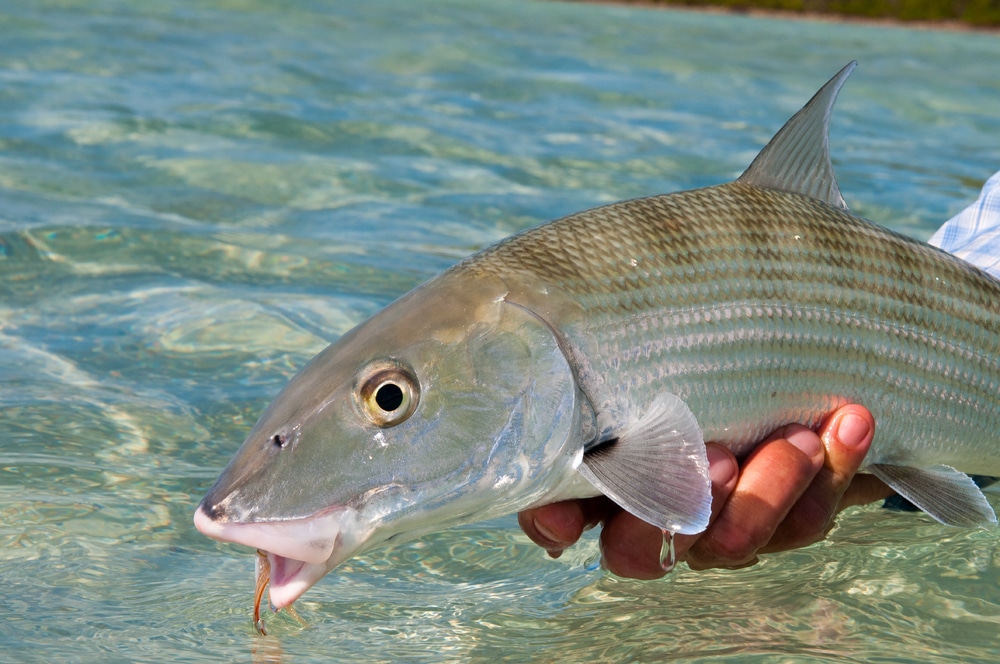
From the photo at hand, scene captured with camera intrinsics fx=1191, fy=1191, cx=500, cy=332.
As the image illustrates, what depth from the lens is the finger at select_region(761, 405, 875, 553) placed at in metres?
2.66

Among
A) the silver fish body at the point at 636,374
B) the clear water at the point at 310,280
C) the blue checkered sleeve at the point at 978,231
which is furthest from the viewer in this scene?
the blue checkered sleeve at the point at 978,231

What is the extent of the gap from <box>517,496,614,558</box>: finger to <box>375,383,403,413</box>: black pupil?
505 mm

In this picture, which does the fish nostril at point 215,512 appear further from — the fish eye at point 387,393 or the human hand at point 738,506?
the human hand at point 738,506

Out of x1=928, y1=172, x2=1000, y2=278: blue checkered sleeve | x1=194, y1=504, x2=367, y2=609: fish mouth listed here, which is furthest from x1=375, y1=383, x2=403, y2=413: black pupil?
x1=928, y1=172, x2=1000, y2=278: blue checkered sleeve

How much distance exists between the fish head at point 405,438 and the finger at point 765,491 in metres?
0.51

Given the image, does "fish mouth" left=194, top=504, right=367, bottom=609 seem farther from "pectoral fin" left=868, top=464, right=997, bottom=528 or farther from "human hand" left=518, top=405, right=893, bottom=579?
"pectoral fin" left=868, top=464, right=997, bottom=528

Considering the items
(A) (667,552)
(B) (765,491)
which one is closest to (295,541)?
(A) (667,552)

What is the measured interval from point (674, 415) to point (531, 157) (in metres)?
6.44

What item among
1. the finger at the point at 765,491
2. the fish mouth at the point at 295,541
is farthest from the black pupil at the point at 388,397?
the finger at the point at 765,491

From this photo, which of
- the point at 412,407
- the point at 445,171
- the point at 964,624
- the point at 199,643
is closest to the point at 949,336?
the point at 964,624

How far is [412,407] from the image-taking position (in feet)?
7.36

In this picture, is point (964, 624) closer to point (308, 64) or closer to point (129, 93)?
point (129, 93)

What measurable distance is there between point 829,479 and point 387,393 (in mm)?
1144

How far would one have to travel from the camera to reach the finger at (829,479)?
2.66 m
